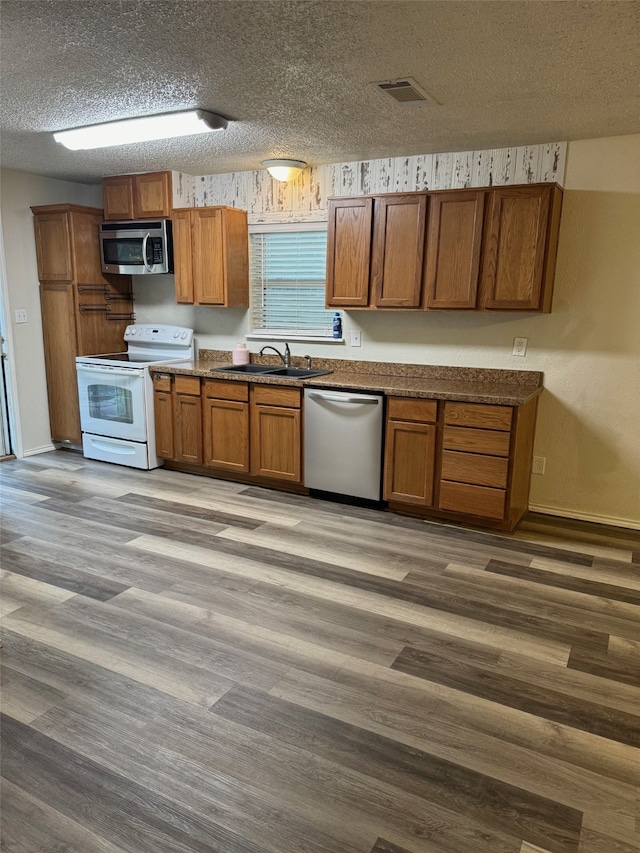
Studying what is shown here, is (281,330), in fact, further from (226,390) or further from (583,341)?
(583,341)

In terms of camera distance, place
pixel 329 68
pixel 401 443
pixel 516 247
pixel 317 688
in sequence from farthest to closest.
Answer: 1. pixel 401 443
2. pixel 516 247
3. pixel 329 68
4. pixel 317 688

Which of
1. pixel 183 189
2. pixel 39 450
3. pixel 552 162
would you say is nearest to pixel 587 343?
pixel 552 162

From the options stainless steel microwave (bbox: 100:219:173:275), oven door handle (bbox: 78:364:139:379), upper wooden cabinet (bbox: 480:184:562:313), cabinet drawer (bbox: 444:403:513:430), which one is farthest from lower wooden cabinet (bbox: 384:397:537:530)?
stainless steel microwave (bbox: 100:219:173:275)

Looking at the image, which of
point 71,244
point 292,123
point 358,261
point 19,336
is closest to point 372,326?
point 358,261

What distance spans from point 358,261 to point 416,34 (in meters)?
1.92

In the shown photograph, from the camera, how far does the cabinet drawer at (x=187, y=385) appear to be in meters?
4.61

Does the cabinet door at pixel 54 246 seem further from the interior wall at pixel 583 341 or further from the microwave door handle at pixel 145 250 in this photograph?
the interior wall at pixel 583 341

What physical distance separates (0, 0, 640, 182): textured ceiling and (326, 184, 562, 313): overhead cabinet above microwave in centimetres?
37

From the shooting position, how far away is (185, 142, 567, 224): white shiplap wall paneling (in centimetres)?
374

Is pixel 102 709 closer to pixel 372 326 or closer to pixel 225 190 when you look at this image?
pixel 372 326

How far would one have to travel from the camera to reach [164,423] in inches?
190

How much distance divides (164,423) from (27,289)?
1.74m

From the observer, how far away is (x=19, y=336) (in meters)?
5.09

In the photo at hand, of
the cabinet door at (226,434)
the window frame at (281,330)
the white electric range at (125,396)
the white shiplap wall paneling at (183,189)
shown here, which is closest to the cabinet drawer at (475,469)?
the window frame at (281,330)
